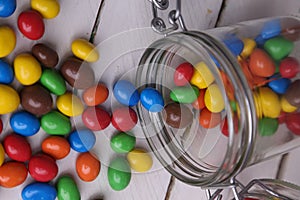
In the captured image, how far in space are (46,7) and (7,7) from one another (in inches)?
1.4

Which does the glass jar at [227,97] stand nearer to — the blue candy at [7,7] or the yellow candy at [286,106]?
the yellow candy at [286,106]

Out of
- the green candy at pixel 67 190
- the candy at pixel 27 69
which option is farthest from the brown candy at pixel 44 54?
the green candy at pixel 67 190

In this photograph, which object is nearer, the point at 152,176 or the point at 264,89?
the point at 264,89

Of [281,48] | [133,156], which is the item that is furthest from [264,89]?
[133,156]

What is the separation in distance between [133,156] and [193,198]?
0.08m

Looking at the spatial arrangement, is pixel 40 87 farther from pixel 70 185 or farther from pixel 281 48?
pixel 281 48

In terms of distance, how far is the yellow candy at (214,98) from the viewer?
1.67 ft

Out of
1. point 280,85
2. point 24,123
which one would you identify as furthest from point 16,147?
point 280,85

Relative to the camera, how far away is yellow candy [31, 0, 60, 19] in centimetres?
51

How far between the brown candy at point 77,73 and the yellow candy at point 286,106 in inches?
6.7

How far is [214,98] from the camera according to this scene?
0.51 metres

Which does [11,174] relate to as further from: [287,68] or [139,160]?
[287,68]

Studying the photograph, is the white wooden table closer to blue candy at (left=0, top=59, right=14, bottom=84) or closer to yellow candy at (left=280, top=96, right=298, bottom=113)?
blue candy at (left=0, top=59, right=14, bottom=84)

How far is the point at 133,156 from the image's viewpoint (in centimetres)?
56
